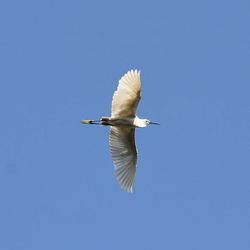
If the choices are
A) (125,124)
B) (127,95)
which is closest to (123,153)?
(125,124)

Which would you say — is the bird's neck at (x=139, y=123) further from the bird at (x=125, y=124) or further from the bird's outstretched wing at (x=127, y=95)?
the bird's outstretched wing at (x=127, y=95)

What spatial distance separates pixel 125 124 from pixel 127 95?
38.7 inches

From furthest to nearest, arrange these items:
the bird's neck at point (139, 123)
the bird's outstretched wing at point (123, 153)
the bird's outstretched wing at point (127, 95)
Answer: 1. the bird's outstretched wing at point (123, 153)
2. the bird's neck at point (139, 123)
3. the bird's outstretched wing at point (127, 95)

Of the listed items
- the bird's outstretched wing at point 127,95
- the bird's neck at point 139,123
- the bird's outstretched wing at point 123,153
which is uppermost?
the bird's outstretched wing at point 127,95

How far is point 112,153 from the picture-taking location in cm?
2495

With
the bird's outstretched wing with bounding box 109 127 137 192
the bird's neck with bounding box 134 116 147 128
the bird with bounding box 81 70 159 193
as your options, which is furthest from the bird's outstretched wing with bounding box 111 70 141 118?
the bird's outstretched wing with bounding box 109 127 137 192

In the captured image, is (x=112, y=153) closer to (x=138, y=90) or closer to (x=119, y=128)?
(x=119, y=128)

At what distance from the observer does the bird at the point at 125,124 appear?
23.4m

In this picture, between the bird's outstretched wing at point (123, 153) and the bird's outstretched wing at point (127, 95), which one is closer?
the bird's outstretched wing at point (127, 95)

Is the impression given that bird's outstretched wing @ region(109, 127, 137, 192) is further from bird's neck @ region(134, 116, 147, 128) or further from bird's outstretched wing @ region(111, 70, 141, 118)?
bird's outstretched wing @ region(111, 70, 141, 118)

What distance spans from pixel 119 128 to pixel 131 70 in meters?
2.12

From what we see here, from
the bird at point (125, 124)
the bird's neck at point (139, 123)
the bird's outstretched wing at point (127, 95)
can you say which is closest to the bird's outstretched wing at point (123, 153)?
the bird at point (125, 124)

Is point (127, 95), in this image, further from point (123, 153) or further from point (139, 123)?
point (123, 153)

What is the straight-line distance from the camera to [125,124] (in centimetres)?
2411
